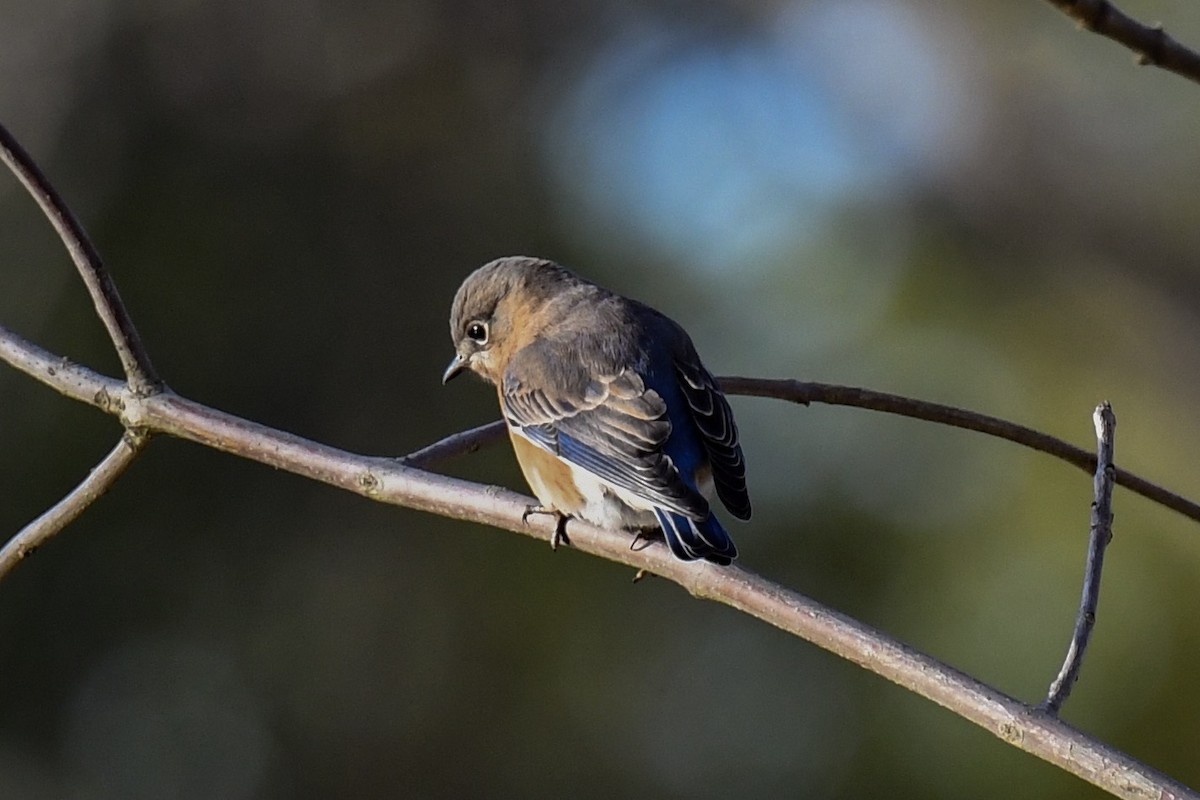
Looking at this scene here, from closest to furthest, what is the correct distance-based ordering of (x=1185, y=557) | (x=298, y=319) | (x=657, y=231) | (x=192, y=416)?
(x=192, y=416), (x=1185, y=557), (x=298, y=319), (x=657, y=231)

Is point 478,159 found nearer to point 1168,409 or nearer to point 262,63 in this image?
point 262,63

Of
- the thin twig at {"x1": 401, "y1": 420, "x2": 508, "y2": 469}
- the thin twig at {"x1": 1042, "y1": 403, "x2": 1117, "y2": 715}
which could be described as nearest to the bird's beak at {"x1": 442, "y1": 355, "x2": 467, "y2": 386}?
the thin twig at {"x1": 401, "y1": 420, "x2": 508, "y2": 469}

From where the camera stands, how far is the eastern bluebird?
9.91 feet

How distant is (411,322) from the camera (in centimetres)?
801

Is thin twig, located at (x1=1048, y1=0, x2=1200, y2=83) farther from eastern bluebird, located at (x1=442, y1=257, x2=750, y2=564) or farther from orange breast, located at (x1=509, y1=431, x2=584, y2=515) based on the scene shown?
orange breast, located at (x1=509, y1=431, x2=584, y2=515)

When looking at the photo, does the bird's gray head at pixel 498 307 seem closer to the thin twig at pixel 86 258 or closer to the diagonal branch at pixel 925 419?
the diagonal branch at pixel 925 419

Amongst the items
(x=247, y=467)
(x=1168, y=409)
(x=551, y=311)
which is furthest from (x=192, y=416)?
(x=247, y=467)

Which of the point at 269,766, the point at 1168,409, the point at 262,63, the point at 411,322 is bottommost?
the point at 269,766

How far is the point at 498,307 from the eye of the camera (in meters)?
4.04

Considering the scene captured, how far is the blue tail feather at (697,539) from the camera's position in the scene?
2379mm

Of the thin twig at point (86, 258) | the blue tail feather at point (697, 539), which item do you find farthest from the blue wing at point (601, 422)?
the thin twig at point (86, 258)

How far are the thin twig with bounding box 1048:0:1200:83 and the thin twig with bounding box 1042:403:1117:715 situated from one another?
848 millimetres

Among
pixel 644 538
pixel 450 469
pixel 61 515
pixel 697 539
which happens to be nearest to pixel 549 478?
pixel 644 538

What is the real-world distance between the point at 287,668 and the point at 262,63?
3.26 metres
